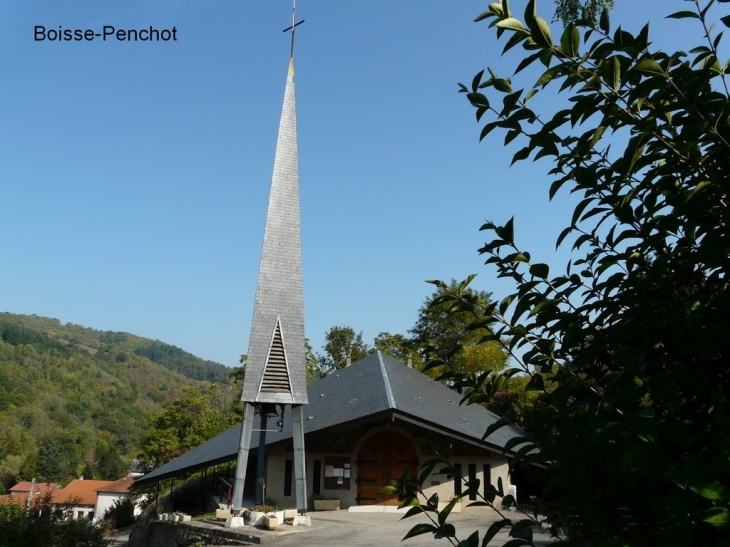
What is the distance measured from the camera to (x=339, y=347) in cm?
5291

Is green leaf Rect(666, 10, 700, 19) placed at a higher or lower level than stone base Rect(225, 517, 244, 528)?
higher

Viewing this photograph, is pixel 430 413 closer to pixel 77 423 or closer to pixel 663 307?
pixel 663 307

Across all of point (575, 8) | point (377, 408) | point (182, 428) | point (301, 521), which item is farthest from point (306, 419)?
point (182, 428)

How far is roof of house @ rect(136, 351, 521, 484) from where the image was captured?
19.4m

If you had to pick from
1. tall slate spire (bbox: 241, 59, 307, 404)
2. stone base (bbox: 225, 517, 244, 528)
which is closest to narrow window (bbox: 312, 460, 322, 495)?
tall slate spire (bbox: 241, 59, 307, 404)

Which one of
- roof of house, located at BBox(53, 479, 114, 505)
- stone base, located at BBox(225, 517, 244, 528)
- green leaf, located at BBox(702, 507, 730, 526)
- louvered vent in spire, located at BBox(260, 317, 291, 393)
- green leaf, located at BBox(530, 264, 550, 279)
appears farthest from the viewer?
roof of house, located at BBox(53, 479, 114, 505)

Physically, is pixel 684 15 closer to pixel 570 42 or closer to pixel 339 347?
pixel 570 42

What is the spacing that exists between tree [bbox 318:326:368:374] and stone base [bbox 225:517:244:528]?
3645 cm

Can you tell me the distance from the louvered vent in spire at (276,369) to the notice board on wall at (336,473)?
4680 millimetres

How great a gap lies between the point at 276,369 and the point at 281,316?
4.82 feet

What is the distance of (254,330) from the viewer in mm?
17375

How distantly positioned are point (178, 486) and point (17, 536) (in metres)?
19.6

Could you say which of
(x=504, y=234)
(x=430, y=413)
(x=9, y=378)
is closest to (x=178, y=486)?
(x=430, y=413)

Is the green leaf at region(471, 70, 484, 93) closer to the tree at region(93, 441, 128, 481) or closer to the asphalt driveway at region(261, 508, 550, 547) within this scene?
the asphalt driveway at region(261, 508, 550, 547)
